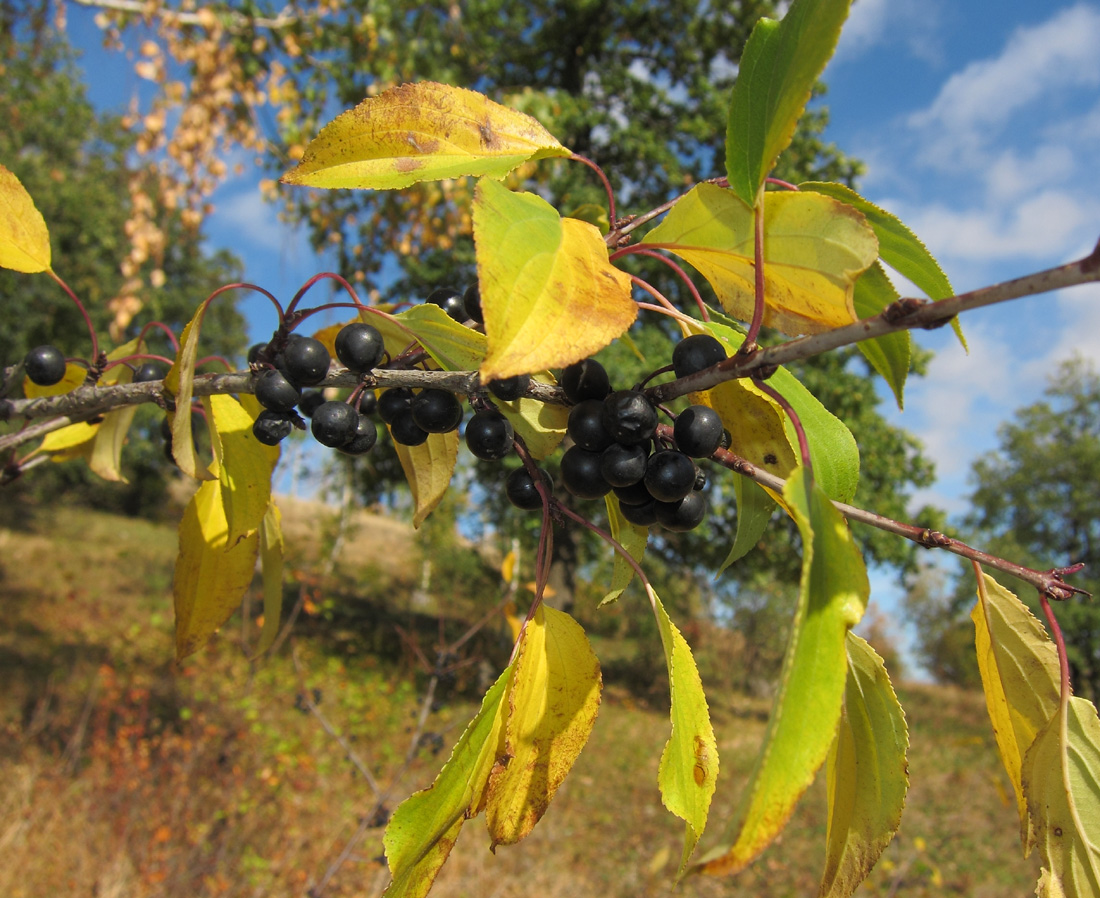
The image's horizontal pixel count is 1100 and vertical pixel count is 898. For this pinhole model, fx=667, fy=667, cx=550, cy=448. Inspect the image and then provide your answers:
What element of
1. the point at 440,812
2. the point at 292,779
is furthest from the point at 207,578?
the point at 292,779

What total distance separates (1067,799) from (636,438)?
39 centimetres

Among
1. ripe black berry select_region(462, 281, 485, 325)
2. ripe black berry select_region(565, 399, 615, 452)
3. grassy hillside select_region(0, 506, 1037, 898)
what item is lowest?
grassy hillside select_region(0, 506, 1037, 898)

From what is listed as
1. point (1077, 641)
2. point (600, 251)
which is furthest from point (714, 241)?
point (1077, 641)

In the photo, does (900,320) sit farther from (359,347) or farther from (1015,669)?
(359,347)

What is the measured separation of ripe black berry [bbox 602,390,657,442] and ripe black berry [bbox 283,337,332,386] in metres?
0.30

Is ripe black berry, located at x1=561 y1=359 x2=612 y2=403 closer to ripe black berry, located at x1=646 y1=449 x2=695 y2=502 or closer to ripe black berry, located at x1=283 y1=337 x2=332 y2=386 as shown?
ripe black berry, located at x1=646 y1=449 x2=695 y2=502

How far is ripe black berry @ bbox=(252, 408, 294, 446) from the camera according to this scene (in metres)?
0.70

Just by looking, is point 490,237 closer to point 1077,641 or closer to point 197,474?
point 197,474

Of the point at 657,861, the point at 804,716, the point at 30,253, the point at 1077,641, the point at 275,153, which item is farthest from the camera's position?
the point at 1077,641

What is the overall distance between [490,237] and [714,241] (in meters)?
0.21

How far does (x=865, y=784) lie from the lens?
464mm

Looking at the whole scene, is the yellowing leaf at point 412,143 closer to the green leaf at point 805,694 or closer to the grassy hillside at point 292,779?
the green leaf at point 805,694

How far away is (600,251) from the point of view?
42 centimetres

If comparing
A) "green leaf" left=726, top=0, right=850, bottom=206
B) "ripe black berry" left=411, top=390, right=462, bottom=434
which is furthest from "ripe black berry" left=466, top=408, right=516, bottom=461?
"green leaf" left=726, top=0, right=850, bottom=206
